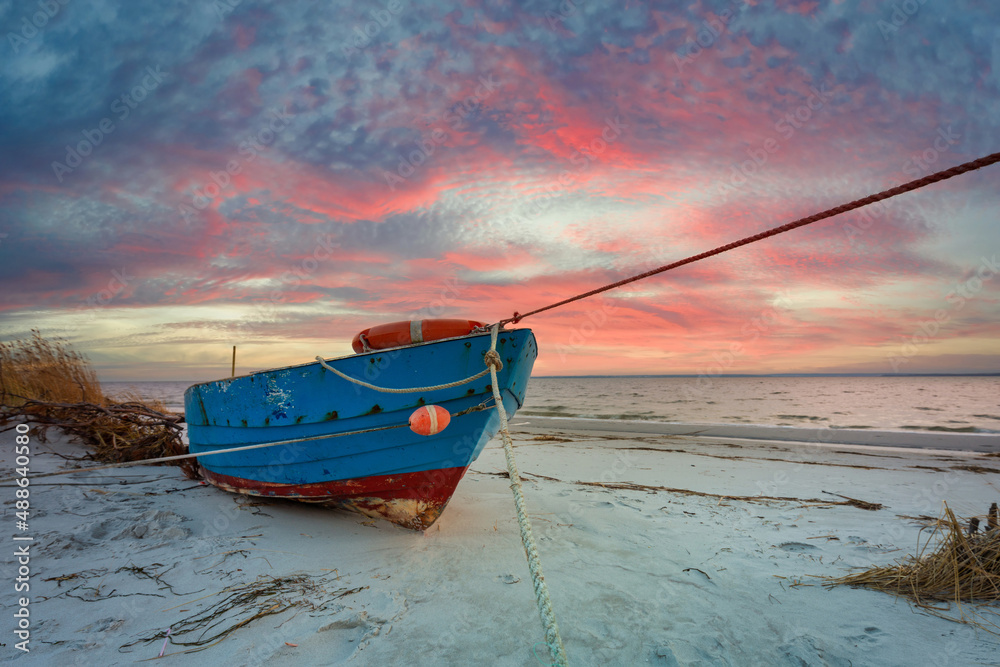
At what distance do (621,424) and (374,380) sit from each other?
1160 cm

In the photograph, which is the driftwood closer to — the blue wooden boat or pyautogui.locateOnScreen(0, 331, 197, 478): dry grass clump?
pyautogui.locateOnScreen(0, 331, 197, 478): dry grass clump

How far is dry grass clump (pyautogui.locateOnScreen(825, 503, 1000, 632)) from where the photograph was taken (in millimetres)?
2500

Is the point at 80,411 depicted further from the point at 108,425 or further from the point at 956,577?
the point at 956,577

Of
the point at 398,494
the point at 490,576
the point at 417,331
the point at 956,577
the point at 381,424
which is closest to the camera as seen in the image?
the point at 956,577

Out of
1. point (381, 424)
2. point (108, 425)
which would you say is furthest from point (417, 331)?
point (108, 425)

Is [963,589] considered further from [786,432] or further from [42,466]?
[786,432]

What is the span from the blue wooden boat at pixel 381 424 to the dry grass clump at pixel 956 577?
2.73m

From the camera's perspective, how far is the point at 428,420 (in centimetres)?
332

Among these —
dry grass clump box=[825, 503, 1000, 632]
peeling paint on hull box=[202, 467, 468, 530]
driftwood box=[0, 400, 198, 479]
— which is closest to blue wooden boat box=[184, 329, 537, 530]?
peeling paint on hull box=[202, 467, 468, 530]

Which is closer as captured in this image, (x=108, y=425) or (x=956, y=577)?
(x=956, y=577)

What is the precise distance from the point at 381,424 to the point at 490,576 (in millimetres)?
1470

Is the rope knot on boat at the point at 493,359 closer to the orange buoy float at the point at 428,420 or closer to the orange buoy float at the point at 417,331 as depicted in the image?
the orange buoy float at the point at 428,420

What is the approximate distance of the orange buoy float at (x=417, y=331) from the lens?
4027 mm

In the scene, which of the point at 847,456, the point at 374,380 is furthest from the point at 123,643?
the point at 847,456
